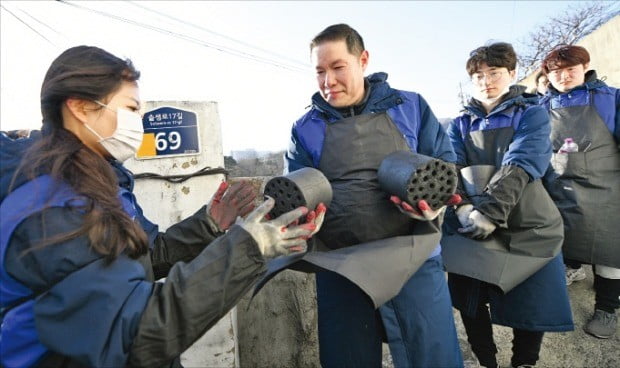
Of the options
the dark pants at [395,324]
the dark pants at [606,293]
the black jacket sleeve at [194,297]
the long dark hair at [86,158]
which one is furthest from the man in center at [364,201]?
the dark pants at [606,293]

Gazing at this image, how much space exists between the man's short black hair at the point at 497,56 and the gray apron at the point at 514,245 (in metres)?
0.43

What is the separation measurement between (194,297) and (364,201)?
888 mm

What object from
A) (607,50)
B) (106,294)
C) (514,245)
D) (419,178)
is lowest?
(514,245)

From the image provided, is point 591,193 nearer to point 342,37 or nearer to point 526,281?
point 526,281

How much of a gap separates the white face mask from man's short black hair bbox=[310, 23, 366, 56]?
37.7 inches

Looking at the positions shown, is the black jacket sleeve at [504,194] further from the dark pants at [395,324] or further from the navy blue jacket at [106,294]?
the navy blue jacket at [106,294]

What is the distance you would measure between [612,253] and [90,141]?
10.5 feet

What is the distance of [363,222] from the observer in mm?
1750

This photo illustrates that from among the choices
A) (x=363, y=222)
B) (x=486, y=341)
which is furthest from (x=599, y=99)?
(x=363, y=222)

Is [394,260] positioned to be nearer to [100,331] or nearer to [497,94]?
[100,331]

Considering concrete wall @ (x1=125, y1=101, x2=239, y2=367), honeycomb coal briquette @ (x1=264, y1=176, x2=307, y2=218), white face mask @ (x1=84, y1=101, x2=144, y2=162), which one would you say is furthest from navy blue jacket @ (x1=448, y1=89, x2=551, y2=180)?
white face mask @ (x1=84, y1=101, x2=144, y2=162)

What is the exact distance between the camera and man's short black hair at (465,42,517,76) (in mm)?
2480

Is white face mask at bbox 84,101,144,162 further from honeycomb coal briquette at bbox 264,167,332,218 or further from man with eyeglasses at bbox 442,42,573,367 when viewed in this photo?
man with eyeglasses at bbox 442,42,573,367

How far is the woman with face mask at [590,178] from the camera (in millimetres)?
2666
